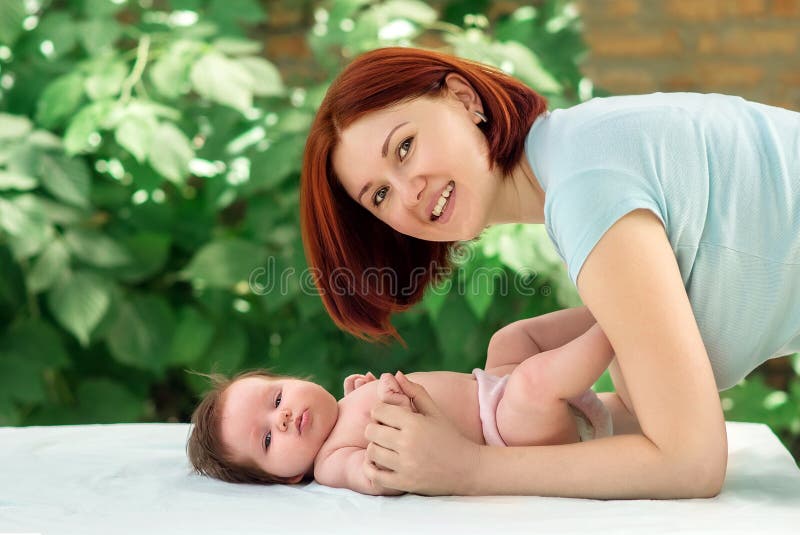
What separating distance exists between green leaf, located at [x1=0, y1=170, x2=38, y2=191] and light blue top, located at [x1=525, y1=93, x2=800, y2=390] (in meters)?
1.54

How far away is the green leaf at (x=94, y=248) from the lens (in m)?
2.57

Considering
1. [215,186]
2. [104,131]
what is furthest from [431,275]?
[104,131]

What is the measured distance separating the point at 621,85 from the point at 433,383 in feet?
6.11

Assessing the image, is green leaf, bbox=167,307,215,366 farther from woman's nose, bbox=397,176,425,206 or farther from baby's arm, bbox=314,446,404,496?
woman's nose, bbox=397,176,425,206

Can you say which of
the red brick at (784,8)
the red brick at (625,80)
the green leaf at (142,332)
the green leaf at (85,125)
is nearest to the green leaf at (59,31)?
the green leaf at (85,125)

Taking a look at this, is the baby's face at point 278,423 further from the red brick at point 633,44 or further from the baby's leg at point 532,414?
the red brick at point 633,44

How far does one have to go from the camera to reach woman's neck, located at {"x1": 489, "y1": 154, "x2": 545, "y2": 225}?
1.51m

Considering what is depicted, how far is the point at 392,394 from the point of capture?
1.41 m

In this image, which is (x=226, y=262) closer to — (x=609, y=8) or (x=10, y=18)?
(x=10, y=18)

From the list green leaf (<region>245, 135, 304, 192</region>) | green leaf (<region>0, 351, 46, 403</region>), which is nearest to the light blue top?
green leaf (<region>245, 135, 304, 192</region>)

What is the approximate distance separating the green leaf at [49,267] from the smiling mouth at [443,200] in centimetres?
142

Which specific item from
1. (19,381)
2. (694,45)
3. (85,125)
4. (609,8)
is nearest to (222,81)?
(85,125)

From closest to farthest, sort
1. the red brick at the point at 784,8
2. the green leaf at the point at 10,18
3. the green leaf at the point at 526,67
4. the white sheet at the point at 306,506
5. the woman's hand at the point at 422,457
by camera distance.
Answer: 1. the white sheet at the point at 306,506
2. the woman's hand at the point at 422,457
3. the green leaf at the point at 526,67
4. the green leaf at the point at 10,18
5. the red brick at the point at 784,8

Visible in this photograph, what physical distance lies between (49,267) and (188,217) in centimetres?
45
